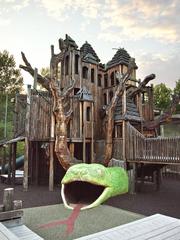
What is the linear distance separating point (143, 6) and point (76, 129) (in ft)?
27.8

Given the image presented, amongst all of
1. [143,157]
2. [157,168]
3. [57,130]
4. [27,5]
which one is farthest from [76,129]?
[27,5]

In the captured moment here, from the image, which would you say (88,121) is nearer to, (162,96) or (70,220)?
(70,220)

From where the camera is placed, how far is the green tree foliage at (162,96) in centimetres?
3447

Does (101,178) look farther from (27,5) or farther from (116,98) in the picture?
(27,5)

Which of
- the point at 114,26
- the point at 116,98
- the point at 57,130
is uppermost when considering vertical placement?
the point at 114,26

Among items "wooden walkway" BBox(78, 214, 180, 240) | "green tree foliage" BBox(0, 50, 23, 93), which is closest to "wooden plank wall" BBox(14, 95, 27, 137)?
"wooden walkway" BBox(78, 214, 180, 240)

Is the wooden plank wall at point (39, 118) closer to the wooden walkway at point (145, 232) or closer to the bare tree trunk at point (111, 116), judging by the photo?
the bare tree trunk at point (111, 116)

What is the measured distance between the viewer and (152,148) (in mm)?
12281

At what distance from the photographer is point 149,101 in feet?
61.8

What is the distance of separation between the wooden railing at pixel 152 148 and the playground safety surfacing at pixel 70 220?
361 centimetres

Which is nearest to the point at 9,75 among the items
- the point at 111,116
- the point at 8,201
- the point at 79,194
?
the point at 111,116

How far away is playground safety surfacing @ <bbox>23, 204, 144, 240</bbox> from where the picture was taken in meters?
6.98

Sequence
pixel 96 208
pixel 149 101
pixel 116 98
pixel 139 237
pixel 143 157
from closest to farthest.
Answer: pixel 139 237 < pixel 96 208 < pixel 143 157 < pixel 116 98 < pixel 149 101

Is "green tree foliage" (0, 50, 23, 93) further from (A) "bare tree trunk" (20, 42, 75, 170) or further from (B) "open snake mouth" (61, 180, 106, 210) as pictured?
(B) "open snake mouth" (61, 180, 106, 210)
